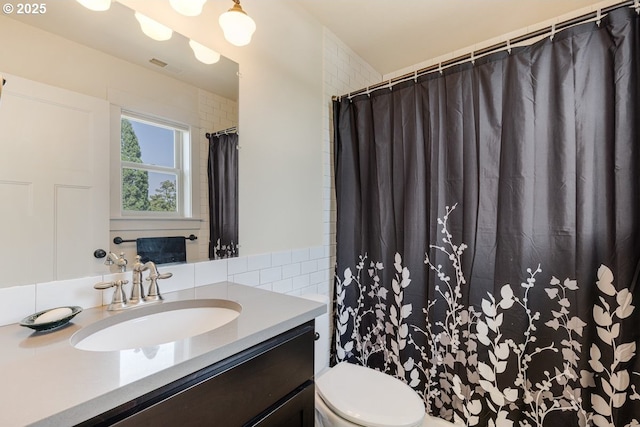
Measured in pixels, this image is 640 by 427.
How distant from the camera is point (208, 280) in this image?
1281 millimetres

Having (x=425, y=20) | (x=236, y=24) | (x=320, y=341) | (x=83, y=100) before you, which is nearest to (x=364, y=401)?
(x=320, y=341)

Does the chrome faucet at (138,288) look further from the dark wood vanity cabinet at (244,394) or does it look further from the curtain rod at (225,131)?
the curtain rod at (225,131)

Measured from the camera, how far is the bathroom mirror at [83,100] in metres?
0.86

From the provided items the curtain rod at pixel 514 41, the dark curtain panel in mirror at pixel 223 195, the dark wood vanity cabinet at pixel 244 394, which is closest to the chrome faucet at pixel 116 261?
the dark curtain panel in mirror at pixel 223 195

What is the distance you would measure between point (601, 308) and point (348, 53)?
204 cm

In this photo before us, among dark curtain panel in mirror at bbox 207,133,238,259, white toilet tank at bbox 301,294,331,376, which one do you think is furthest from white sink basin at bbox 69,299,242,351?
white toilet tank at bbox 301,294,331,376

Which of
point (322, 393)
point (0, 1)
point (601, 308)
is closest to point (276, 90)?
point (0, 1)

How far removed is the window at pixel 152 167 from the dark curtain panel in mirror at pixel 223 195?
12 centimetres

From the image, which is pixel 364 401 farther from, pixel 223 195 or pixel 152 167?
pixel 152 167

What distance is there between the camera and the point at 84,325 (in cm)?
81

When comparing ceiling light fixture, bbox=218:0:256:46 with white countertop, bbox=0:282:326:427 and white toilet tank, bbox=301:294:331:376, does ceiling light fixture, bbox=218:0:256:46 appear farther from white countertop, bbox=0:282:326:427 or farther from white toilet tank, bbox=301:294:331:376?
white toilet tank, bbox=301:294:331:376

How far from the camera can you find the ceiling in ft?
5.52

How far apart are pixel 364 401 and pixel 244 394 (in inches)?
27.3

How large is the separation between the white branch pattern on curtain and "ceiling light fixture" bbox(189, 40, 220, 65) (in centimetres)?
137
